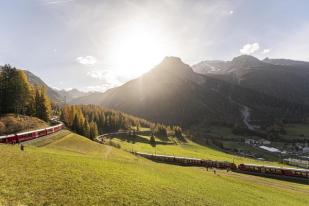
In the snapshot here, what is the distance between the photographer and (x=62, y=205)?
23.5 meters

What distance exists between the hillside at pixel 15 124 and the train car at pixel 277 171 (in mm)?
66367

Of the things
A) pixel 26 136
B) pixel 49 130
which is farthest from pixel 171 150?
pixel 26 136

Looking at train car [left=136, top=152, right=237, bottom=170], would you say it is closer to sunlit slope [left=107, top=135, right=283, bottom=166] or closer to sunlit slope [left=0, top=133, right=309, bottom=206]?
sunlit slope [left=107, top=135, right=283, bottom=166]

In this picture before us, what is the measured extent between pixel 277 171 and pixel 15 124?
77.2 metres

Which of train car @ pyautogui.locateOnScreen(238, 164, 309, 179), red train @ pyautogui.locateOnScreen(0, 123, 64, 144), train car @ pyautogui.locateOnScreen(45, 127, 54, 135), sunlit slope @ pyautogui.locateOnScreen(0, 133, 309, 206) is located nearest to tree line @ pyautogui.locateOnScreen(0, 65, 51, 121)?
train car @ pyautogui.locateOnScreen(45, 127, 54, 135)

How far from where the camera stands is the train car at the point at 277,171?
79238mm

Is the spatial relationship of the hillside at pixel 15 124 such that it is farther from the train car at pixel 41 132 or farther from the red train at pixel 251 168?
the red train at pixel 251 168

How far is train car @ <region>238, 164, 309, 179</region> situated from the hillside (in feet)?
218

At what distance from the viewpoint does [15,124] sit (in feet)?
256

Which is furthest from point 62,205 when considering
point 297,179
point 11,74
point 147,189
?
point 11,74

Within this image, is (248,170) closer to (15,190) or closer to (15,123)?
(15,123)

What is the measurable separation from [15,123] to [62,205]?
63.4 meters

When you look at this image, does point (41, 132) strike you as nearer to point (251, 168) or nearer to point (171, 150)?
point (251, 168)

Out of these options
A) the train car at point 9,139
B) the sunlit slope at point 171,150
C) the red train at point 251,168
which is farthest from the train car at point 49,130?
the sunlit slope at point 171,150
